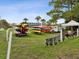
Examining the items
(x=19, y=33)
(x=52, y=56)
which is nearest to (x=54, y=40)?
(x=52, y=56)

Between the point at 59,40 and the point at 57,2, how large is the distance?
1098 inches

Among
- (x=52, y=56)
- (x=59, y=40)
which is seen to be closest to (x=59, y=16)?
(x=59, y=40)

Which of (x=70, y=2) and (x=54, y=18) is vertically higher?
(x=70, y=2)

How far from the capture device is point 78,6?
45344 mm

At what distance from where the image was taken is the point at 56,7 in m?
53.2

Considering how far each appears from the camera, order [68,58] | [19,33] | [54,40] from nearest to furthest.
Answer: [68,58] → [54,40] → [19,33]

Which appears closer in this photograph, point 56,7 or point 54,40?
point 54,40

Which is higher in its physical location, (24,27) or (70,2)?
(70,2)

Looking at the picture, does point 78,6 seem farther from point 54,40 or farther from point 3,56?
point 3,56

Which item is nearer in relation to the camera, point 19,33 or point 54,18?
point 19,33

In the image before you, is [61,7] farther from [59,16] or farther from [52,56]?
[52,56]

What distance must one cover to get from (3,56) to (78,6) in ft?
105

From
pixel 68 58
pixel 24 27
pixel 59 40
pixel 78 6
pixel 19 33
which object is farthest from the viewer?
pixel 78 6

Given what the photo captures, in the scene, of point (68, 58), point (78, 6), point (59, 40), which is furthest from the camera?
point (78, 6)
